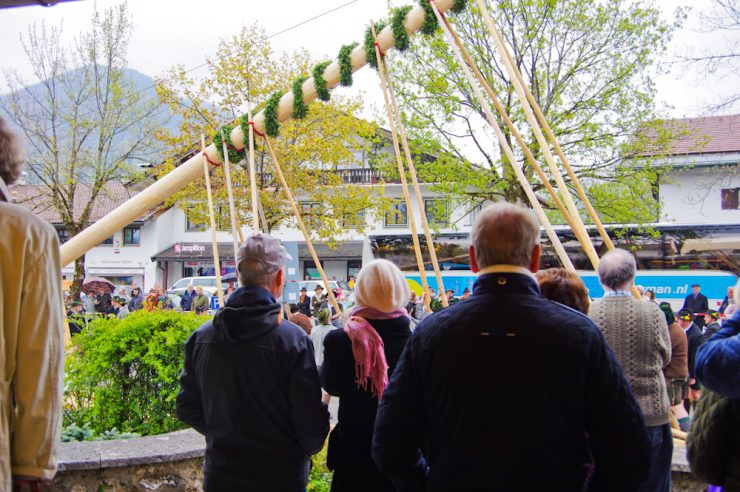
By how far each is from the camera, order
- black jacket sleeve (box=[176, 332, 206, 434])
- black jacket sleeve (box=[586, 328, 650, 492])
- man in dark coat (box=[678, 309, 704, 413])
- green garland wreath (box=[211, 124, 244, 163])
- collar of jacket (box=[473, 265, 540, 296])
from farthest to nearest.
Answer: man in dark coat (box=[678, 309, 704, 413])
green garland wreath (box=[211, 124, 244, 163])
black jacket sleeve (box=[176, 332, 206, 434])
collar of jacket (box=[473, 265, 540, 296])
black jacket sleeve (box=[586, 328, 650, 492])

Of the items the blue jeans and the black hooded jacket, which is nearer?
the black hooded jacket

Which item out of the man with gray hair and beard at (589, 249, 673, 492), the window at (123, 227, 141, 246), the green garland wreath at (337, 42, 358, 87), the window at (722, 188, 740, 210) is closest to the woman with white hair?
the man with gray hair and beard at (589, 249, 673, 492)

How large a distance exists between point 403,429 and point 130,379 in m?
4.03

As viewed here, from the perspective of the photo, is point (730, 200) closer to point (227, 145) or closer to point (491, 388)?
point (227, 145)

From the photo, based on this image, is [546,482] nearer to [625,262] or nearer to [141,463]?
[625,262]

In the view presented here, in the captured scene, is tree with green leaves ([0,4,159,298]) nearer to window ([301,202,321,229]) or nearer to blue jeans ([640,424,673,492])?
window ([301,202,321,229])

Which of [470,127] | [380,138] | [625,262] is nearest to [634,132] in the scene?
[470,127]

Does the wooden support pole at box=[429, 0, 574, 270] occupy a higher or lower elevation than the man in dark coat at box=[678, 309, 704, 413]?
higher

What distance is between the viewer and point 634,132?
17.9 meters

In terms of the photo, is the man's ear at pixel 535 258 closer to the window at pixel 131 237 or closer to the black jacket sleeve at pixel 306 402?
the black jacket sleeve at pixel 306 402

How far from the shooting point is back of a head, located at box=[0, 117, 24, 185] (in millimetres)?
2039

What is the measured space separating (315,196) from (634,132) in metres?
9.58

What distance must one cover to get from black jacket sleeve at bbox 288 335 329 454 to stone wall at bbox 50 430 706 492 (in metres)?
1.47

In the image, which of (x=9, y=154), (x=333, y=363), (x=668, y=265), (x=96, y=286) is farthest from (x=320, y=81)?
(x=96, y=286)
